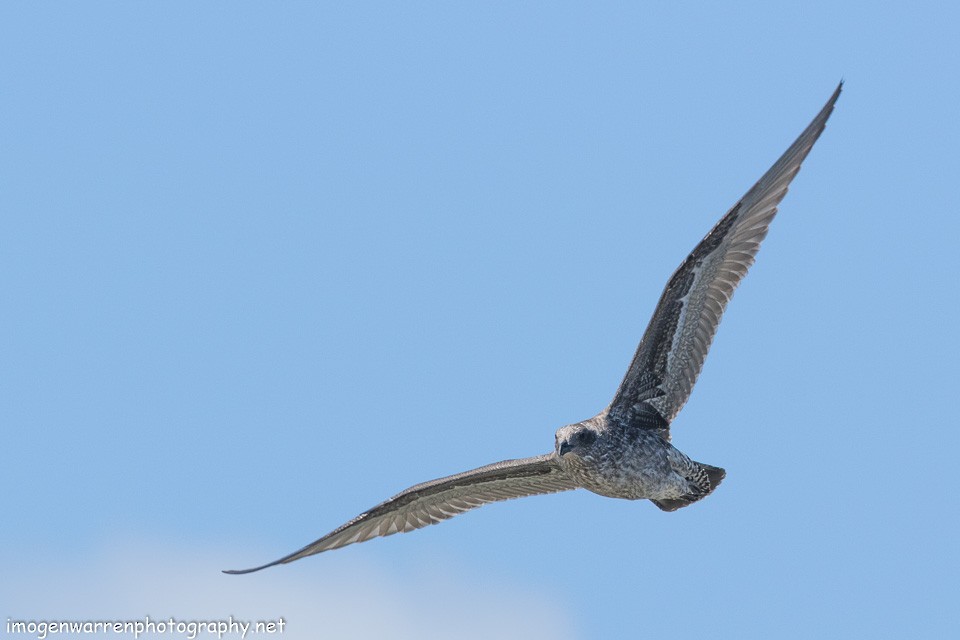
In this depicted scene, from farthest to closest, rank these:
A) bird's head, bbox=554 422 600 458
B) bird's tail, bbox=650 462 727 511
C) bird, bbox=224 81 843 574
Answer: bird's tail, bbox=650 462 727 511, bird, bbox=224 81 843 574, bird's head, bbox=554 422 600 458

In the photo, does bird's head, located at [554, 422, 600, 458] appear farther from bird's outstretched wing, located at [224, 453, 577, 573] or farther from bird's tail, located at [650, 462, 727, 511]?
bird's tail, located at [650, 462, 727, 511]

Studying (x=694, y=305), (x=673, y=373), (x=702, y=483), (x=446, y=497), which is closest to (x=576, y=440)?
(x=673, y=373)

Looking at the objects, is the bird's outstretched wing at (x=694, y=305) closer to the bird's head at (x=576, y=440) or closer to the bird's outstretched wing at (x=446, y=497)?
the bird's head at (x=576, y=440)

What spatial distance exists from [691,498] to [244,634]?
5.58 meters

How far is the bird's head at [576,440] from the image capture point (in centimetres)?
1559

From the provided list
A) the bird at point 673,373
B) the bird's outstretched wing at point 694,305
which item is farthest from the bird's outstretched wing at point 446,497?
the bird's outstretched wing at point 694,305

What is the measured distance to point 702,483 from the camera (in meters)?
16.4

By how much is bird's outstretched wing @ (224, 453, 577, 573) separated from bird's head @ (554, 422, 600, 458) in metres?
1.03

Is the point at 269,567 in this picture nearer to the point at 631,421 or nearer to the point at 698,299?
the point at 631,421

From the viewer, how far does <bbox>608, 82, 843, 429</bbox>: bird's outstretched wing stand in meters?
16.0

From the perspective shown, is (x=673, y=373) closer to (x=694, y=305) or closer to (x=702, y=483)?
(x=694, y=305)

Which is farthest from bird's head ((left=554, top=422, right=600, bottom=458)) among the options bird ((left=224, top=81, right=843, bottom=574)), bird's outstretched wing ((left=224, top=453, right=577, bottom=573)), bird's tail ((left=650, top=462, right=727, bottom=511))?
bird's tail ((left=650, top=462, right=727, bottom=511))

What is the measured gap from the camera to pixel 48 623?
16.1m

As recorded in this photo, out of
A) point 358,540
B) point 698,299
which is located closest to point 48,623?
point 358,540
